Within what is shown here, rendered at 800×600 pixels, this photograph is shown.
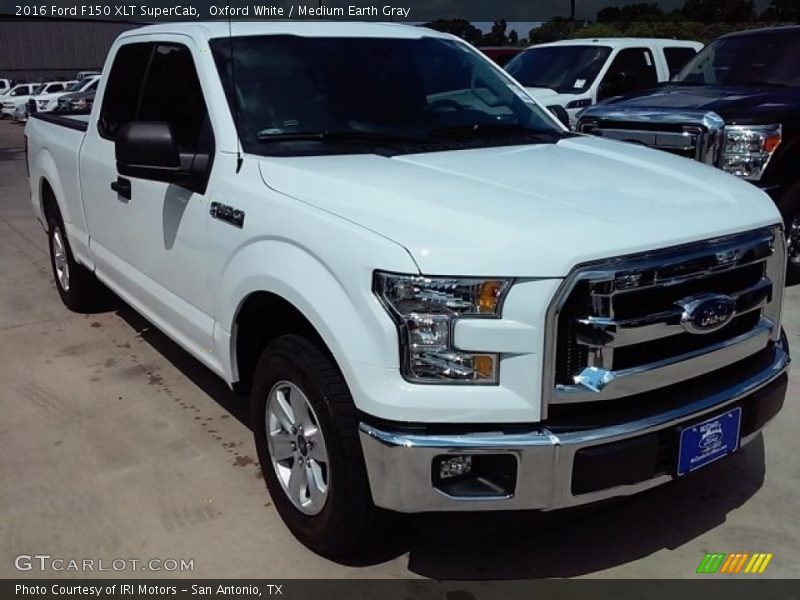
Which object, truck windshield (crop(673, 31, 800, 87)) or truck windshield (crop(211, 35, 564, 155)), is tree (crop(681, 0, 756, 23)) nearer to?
truck windshield (crop(673, 31, 800, 87))

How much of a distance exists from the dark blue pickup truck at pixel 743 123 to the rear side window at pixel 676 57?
3958mm

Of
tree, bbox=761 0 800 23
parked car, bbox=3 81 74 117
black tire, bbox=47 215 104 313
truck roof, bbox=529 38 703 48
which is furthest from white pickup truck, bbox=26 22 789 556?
tree, bbox=761 0 800 23

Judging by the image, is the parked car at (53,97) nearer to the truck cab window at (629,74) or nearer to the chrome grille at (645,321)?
the truck cab window at (629,74)

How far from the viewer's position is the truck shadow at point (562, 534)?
2.55m

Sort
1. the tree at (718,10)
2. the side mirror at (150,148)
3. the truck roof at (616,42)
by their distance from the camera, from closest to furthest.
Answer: the side mirror at (150,148), the truck roof at (616,42), the tree at (718,10)

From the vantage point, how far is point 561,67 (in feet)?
34.2

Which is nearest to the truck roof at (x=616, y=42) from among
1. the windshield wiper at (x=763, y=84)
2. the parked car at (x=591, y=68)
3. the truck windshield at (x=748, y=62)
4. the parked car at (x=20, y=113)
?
the parked car at (x=591, y=68)

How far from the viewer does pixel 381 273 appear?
7.85 feet

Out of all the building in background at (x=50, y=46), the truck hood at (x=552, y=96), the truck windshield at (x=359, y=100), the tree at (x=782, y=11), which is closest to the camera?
the truck windshield at (x=359, y=100)

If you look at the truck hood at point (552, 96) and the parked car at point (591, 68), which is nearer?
the truck hood at point (552, 96)

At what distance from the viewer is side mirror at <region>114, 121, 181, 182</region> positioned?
3217 mm

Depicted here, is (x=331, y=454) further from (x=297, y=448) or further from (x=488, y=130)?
(x=488, y=130)

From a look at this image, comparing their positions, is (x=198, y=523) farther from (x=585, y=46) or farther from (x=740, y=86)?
(x=585, y=46)

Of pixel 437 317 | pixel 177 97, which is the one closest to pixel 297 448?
pixel 437 317
